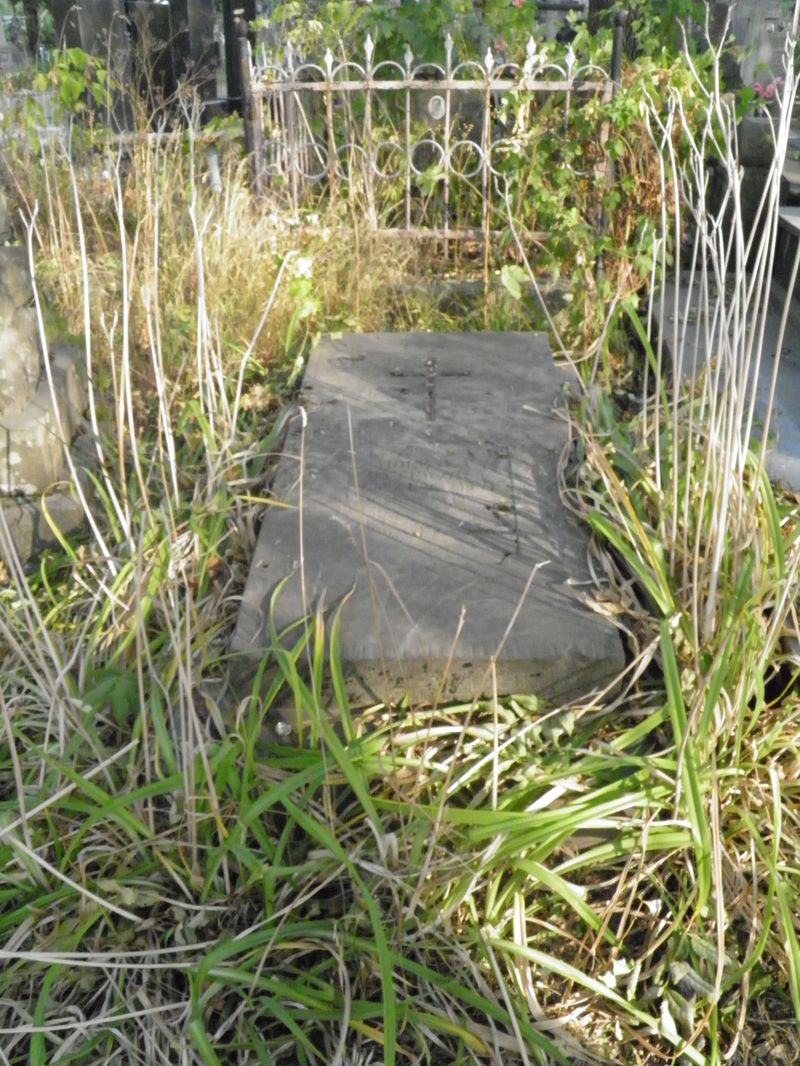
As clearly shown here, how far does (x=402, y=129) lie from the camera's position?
17.9 feet

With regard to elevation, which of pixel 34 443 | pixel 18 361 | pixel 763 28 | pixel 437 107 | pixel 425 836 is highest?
pixel 763 28

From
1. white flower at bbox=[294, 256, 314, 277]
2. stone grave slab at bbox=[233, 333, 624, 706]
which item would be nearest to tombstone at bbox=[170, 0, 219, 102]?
white flower at bbox=[294, 256, 314, 277]

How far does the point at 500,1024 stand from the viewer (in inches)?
73.6

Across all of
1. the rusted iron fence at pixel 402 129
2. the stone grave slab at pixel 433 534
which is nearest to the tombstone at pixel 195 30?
the rusted iron fence at pixel 402 129

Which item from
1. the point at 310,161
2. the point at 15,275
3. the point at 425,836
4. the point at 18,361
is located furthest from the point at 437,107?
the point at 425,836

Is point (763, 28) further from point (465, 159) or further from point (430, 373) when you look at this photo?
point (430, 373)

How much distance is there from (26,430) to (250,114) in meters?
2.76

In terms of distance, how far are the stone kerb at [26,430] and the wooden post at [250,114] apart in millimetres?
2206

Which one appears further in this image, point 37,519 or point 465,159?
point 465,159

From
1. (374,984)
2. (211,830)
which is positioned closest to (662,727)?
(374,984)

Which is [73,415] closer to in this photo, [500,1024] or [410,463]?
[410,463]

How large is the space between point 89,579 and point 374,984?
56.4 inches

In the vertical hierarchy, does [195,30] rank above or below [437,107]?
above

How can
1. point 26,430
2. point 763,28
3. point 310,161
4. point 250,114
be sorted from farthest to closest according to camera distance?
point 763,28, point 310,161, point 250,114, point 26,430
